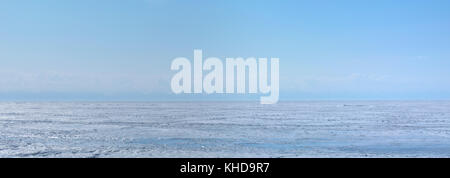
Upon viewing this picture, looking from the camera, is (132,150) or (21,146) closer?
(132,150)

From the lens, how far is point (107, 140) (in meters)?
8.04

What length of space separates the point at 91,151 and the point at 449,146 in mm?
6167

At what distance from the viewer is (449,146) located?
7.27 metres
